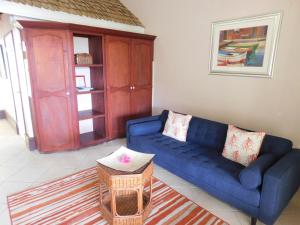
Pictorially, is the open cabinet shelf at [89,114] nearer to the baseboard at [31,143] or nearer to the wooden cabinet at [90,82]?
the wooden cabinet at [90,82]

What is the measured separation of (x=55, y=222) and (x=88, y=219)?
0.29 m

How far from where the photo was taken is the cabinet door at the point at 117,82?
3.33 m

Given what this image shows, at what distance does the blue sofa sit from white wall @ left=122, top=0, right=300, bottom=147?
0.41 meters

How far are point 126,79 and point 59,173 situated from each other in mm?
1877

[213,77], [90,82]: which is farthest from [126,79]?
[213,77]

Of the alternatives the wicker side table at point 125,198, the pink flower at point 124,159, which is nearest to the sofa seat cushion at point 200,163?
the wicker side table at point 125,198

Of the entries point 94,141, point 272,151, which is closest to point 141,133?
point 94,141

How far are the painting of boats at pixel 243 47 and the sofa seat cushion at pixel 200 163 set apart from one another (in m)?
1.23

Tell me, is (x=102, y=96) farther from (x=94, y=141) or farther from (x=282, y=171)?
(x=282, y=171)

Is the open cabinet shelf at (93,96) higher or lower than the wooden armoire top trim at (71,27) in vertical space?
lower

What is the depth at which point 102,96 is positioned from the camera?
351cm

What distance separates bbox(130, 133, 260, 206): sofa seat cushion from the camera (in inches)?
73.3

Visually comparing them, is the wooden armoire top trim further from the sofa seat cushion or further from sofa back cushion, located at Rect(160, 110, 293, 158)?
sofa back cushion, located at Rect(160, 110, 293, 158)

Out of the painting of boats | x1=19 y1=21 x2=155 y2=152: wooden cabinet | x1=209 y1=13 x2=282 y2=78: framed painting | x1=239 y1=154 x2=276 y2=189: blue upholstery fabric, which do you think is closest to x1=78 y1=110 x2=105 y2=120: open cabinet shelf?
x1=19 y1=21 x2=155 y2=152: wooden cabinet
